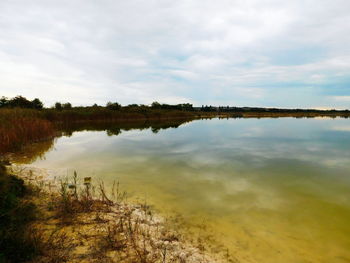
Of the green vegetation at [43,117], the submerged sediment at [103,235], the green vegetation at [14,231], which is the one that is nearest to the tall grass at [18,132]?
the green vegetation at [43,117]

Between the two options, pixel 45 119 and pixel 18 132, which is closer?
pixel 18 132

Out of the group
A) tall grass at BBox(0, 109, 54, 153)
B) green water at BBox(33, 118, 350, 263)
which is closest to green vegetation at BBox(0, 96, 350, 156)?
tall grass at BBox(0, 109, 54, 153)

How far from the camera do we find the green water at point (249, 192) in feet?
13.9

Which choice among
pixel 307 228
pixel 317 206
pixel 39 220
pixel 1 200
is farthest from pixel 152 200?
pixel 317 206

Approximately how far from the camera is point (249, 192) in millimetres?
7023

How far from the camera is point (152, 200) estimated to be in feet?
19.9

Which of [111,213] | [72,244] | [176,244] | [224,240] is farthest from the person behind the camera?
[111,213]

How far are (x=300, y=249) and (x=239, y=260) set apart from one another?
1.33m

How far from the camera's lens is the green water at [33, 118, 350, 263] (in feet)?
13.9

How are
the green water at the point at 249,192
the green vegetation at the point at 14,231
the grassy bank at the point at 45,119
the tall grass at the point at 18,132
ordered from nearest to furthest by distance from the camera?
the green vegetation at the point at 14,231 → the green water at the point at 249,192 → the tall grass at the point at 18,132 → the grassy bank at the point at 45,119

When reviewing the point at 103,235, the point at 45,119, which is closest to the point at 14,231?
the point at 103,235

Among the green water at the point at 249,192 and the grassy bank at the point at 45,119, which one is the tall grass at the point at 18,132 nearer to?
the grassy bank at the point at 45,119

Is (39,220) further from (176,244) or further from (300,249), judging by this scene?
(300,249)

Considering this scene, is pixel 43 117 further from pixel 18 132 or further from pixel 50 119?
pixel 18 132
